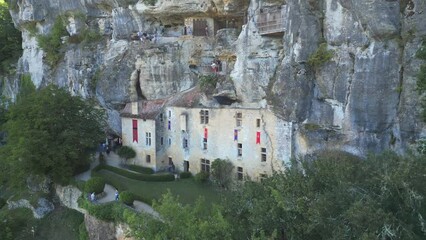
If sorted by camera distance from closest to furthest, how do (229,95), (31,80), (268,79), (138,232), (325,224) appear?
1. (325,224)
2. (138,232)
3. (268,79)
4. (229,95)
5. (31,80)

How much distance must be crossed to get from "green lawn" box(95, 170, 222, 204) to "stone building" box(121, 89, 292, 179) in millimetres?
1923

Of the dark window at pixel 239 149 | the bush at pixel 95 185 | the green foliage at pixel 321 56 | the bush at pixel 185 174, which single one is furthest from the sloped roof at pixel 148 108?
the green foliage at pixel 321 56

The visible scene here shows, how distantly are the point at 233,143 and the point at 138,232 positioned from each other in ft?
42.3

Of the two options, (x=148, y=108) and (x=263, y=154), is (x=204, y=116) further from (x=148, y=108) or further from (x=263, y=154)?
(x=263, y=154)

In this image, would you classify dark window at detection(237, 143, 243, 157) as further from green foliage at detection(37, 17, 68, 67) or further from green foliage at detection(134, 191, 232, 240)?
green foliage at detection(37, 17, 68, 67)

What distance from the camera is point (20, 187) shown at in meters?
32.6

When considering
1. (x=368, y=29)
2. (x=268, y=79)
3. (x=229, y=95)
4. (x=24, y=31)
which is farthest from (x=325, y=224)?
(x=24, y=31)

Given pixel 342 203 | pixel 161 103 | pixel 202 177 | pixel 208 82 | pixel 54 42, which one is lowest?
pixel 202 177

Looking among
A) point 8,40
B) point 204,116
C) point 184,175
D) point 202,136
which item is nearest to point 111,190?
point 184,175

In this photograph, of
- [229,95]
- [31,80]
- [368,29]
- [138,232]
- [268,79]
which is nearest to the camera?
[138,232]

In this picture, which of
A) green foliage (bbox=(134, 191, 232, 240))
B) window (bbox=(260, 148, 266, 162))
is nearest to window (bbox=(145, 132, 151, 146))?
window (bbox=(260, 148, 266, 162))

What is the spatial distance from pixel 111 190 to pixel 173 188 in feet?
13.8

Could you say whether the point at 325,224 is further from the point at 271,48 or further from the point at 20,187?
the point at 20,187

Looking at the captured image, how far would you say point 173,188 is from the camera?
30.8m
